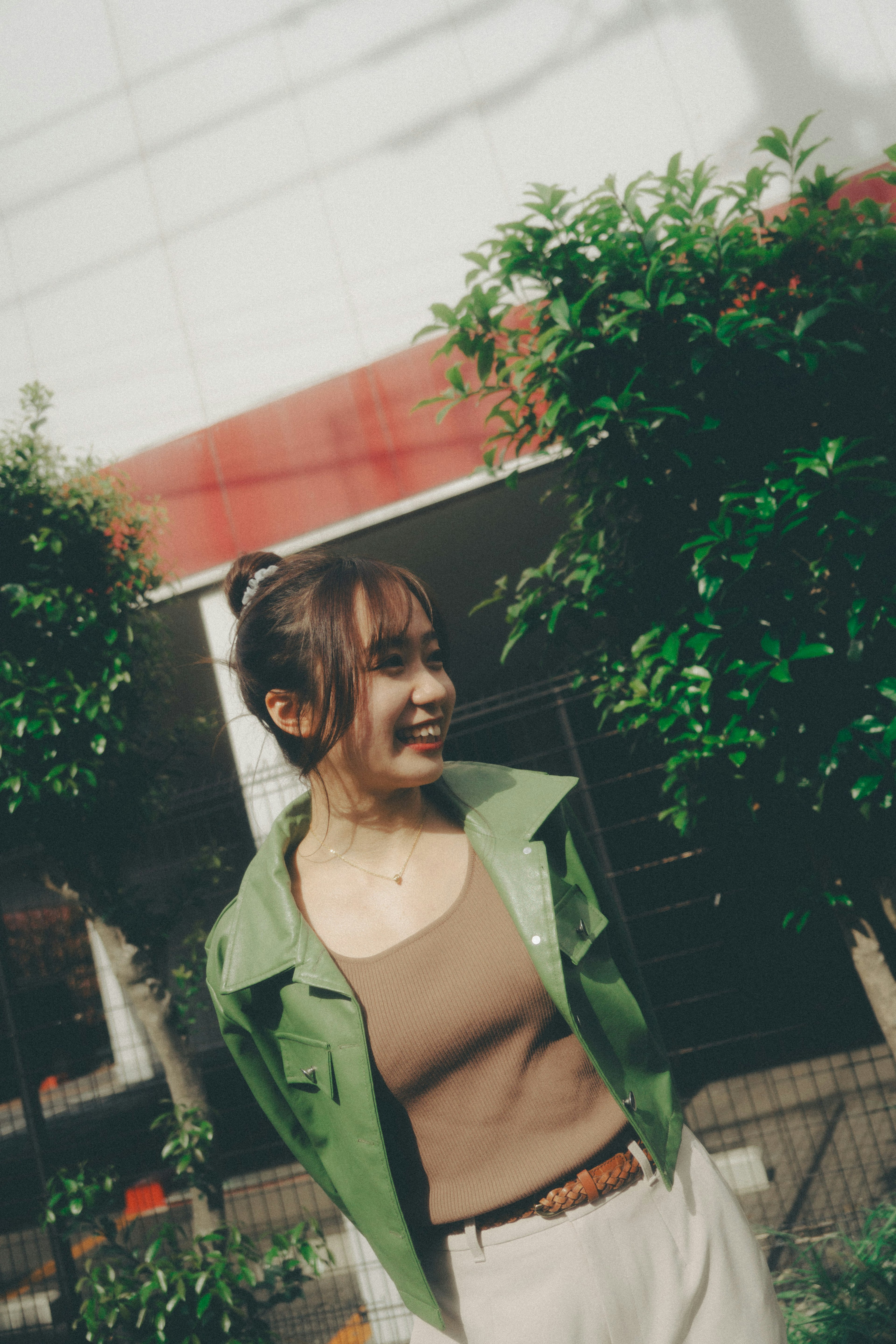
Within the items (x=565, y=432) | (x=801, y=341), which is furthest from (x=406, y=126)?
(x=801, y=341)

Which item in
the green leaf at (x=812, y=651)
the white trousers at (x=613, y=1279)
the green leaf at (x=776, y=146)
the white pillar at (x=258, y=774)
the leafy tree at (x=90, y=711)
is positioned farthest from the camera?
the white pillar at (x=258, y=774)

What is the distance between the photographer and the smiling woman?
49.9 inches

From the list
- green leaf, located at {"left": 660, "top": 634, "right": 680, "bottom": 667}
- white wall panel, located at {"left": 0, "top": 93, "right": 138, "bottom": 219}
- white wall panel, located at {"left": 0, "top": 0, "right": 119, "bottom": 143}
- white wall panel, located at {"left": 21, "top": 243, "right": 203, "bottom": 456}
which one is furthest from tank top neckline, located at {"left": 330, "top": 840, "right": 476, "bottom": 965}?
white wall panel, located at {"left": 0, "top": 0, "right": 119, "bottom": 143}

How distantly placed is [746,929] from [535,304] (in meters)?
2.94

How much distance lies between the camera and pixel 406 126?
163 inches

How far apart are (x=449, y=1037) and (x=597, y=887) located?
1.44 ft

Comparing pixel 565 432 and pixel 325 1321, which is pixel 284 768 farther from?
pixel 325 1321

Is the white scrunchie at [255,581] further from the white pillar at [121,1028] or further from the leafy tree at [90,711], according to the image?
the white pillar at [121,1028]

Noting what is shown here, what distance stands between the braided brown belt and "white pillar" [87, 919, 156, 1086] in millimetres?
2397

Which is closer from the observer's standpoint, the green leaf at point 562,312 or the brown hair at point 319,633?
the brown hair at point 319,633

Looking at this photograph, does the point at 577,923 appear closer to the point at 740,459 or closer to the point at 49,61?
the point at 740,459

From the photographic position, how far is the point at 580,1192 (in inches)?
50.0

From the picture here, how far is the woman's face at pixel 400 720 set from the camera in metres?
1.34

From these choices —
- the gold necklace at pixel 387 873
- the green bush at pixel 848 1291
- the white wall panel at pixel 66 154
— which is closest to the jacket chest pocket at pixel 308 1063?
the gold necklace at pixel 387 873
